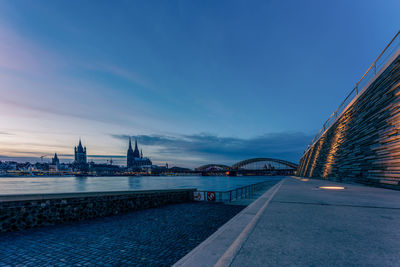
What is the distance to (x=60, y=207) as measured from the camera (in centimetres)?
1005

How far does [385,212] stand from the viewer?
600cm

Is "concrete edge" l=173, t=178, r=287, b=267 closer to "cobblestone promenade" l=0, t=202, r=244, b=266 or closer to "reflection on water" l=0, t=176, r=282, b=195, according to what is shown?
"cobblestone promenade" l=0, t=202, r=244, b=266

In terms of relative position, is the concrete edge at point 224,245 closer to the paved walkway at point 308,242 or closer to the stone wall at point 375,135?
the paved walkway at point 308,242

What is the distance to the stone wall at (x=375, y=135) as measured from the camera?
37.7 feet

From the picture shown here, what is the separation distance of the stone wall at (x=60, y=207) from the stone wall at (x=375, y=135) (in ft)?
52.8

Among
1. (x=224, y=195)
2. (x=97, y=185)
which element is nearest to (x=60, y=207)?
(x=224, y=195)

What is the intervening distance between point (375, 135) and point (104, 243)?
17.0m

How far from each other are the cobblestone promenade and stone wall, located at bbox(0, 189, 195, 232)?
0.56 m

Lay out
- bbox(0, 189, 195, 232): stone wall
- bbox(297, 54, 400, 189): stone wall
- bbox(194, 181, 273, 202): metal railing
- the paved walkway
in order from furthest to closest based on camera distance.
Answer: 1. bbox(194, 181, 273, 202): metal railing
2. bbox(297, 54, 400, 189): stone wall
3. bbox(0, 189, 195, 232): stone wall
4. the paved walkway

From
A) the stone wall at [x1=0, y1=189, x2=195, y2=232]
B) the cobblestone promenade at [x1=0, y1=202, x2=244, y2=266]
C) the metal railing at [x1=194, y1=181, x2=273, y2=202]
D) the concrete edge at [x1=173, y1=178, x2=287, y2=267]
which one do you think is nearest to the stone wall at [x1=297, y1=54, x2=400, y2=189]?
the metal railing at [x1=194, y1=181, x2=273, y2=202]

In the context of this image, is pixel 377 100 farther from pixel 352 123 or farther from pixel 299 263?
pixel 299 263

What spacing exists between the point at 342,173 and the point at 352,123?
18.3 feet

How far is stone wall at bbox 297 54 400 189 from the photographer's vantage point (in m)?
11.5

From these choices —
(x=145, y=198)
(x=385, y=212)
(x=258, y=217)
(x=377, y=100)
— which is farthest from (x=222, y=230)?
(x=377, y=100)
